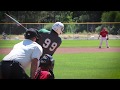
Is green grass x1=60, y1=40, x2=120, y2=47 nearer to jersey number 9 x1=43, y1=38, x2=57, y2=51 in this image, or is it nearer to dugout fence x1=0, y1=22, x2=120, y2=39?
dugout fence x1=0, y1=22, x2=120, y2=39

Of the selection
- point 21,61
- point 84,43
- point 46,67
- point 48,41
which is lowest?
point 84,43

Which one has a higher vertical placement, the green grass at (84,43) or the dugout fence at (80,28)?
the dugout fence at (80,28)

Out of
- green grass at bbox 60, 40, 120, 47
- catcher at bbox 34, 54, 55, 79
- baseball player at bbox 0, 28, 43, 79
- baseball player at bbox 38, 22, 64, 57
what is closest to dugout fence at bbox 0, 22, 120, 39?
green grass at bbox 60, 40, 120, 47

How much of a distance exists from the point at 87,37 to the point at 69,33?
0.86m

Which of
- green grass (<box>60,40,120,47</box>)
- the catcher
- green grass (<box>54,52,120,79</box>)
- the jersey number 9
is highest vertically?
the jersey number 9

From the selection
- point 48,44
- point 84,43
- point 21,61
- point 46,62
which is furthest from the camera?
point 84,43

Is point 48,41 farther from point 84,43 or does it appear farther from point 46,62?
point 84,43

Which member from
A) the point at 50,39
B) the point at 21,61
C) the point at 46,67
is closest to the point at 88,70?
the point at 50,39

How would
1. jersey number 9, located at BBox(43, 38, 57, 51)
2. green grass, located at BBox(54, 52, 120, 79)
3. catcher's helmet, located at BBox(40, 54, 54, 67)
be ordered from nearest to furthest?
catcher's helmet, located at BBox(40, 54, 54, 67) < jersey number 9, located at BBox(43, 38, 57, 51) < green grass, located at BBox(54, 52, 120, 79)

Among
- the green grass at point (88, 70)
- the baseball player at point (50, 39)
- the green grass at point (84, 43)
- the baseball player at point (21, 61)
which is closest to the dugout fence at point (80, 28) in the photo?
the green grass at point (84, 43)

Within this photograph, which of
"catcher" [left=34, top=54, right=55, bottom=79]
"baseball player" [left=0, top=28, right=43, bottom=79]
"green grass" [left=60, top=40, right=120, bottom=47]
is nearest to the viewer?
"baseball player" [left=0, top=28, right=43, bottom=79]

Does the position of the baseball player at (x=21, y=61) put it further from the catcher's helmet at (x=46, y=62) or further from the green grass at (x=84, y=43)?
the green grass at (x=84, y=43)

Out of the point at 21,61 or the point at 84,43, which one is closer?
the point at 21,61
